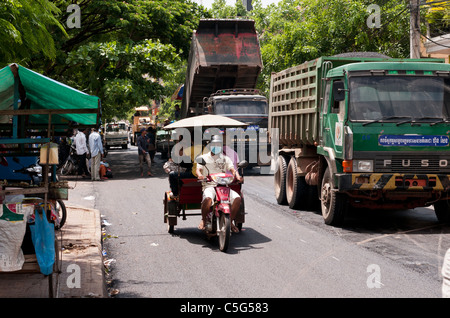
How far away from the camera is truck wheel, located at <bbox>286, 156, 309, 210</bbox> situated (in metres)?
13.0

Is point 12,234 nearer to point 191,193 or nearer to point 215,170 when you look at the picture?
point 215,170

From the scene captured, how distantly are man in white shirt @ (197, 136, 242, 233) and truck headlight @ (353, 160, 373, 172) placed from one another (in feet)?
6.83

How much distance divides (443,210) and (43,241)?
771cm

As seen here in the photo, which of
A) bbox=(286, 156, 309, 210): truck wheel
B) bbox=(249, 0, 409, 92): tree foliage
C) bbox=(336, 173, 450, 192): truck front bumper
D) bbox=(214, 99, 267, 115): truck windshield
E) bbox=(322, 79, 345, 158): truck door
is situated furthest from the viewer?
bbox=(249, 0, 409, 92): tree foliage

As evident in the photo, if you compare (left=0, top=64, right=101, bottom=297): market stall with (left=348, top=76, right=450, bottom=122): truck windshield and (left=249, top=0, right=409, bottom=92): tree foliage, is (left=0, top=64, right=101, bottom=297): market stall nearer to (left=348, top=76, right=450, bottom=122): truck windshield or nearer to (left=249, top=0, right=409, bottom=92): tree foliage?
(left=348, top=76, right=450, bottom=122): truck windshield

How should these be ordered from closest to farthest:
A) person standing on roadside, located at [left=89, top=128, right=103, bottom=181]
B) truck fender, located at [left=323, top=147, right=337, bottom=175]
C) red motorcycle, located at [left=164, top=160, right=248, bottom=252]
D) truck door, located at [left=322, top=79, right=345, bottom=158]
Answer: red motorcycle, located at [left=164, top=160, right=248, bottom=252] < truck door, located at [left=322, top=79, right=345, bottom=158] < truck fender, located at [left=323, top=147, right=337, bottom=175] < person standing on roadside, located at [left=89, top=128, right=103, bottom=181]

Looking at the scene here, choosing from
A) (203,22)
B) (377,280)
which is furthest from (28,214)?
(203,22)

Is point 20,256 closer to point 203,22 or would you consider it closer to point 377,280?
point 377,280

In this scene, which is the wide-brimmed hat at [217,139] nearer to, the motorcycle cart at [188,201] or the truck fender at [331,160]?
the motorcycle cart at [188,201]

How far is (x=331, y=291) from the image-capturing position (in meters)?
6.39

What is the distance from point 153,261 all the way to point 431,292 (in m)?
3.74

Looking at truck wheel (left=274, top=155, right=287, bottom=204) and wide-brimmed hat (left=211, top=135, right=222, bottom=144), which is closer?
wide-brimmed hat (left=211, top=135, right=222, bottom=144)

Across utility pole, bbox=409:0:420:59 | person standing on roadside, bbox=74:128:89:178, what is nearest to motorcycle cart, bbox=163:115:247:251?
utility pole, bbox=409:0:420:59

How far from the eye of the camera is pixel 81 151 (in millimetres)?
20922
